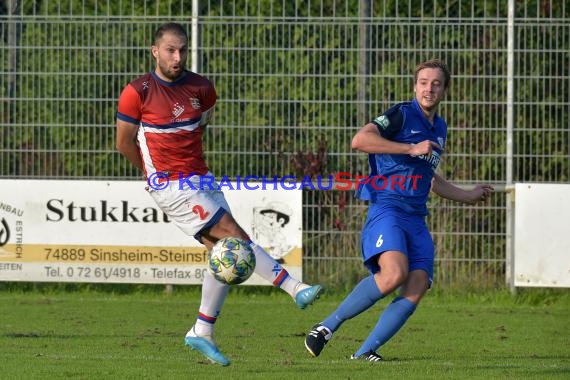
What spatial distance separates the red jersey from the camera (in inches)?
322

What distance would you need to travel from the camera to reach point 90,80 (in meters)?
14.3

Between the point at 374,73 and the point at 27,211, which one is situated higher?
the point at 374,73

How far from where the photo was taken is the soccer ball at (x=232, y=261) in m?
7.82

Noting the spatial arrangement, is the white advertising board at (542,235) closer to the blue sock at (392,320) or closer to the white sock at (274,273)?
the blue sock at (392,320)

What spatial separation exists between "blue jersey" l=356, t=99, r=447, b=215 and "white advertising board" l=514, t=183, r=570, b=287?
5.50m

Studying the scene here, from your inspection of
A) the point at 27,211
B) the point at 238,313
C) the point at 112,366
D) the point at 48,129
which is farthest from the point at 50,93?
the point at 112,366

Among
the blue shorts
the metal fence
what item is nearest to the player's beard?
the blue shorts

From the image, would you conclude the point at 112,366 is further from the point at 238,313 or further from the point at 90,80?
the point at 90,80

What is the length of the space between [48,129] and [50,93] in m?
0.42

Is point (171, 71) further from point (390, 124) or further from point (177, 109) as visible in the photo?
point (390, 124)

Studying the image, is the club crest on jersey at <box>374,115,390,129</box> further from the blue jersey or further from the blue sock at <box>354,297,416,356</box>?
the blue sock at <box>354,297,416,356</box>

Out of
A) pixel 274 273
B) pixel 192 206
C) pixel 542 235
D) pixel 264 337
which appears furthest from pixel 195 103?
pixel 542 235

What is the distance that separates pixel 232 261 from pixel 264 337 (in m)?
2.75

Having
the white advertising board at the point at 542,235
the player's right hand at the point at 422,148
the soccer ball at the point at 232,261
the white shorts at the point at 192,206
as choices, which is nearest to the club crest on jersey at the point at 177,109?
the white shorts at the point at 192,206
